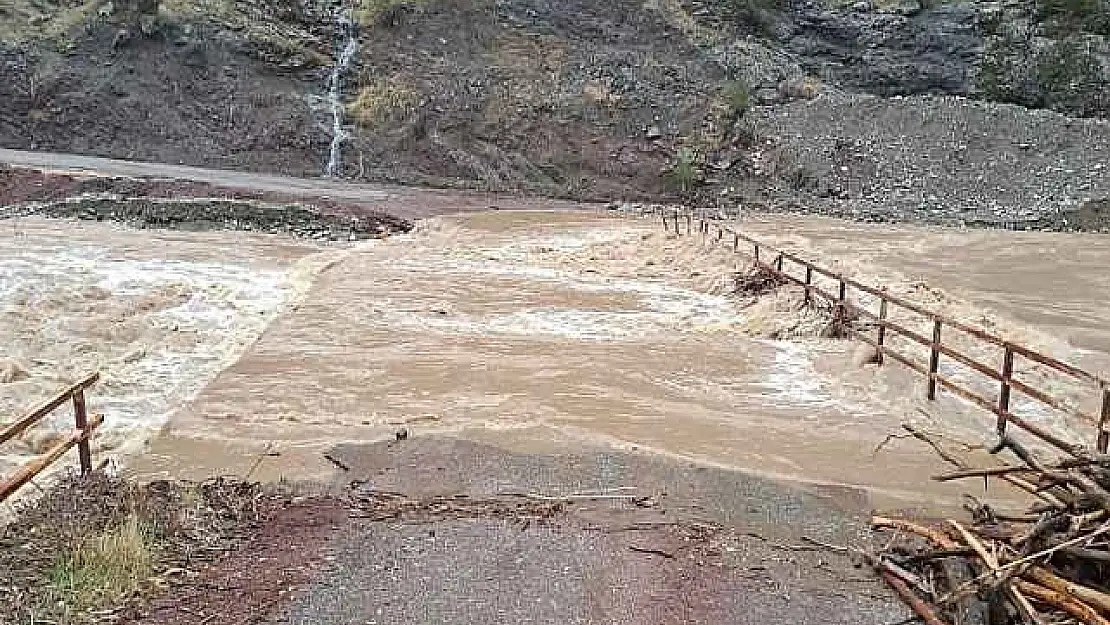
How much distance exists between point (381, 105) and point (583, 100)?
22.1 feet

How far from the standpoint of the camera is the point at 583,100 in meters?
37.2

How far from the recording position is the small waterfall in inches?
1400

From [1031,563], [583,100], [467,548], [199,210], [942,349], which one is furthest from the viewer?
[583,100]

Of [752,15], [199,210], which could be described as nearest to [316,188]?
[199,210]

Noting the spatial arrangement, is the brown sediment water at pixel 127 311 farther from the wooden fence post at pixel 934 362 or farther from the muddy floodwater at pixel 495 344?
the wooden fence post at pixel 934 362

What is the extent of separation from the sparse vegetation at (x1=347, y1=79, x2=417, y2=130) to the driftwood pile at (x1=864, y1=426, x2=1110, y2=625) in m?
32.3

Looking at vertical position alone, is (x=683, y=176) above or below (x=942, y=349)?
above

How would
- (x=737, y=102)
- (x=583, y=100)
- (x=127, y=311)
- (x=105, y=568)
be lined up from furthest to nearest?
(x=583, y=100), (x=737, y=102), (x=127, y=311), (x=105, y=568)

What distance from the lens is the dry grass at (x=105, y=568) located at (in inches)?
262

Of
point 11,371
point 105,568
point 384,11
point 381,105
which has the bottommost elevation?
point 11,371

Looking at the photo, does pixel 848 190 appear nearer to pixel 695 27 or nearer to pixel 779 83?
pixel 779 83

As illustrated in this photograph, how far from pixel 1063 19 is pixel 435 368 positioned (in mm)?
34899

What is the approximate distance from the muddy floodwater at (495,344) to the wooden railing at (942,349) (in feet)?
1.47

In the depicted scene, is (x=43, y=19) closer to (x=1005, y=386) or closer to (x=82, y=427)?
(x=82, y=427)
